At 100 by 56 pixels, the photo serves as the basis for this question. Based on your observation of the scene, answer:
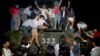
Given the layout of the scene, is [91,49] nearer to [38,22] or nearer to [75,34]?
[75,34]

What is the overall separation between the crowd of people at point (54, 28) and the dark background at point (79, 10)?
66 mm

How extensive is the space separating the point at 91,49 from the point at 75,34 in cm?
35

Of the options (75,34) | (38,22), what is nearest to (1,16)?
(38,22)

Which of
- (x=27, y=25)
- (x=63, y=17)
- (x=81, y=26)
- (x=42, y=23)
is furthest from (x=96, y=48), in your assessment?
(x=27, y=25)

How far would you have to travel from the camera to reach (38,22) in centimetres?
556

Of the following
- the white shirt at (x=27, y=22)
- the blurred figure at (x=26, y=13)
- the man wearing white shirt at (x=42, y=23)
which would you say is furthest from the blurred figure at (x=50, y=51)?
the blurred figure at (x=26, y=13)

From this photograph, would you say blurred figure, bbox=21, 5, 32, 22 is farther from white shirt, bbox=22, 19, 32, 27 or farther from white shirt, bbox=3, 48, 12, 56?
white shirt, bbox=3, 48, 12, 56

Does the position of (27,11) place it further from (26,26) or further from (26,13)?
(26,26)

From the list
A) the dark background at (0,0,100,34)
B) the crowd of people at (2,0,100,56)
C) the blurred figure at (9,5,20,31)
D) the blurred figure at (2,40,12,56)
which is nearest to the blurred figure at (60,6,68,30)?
the crowd of people at (2,0,100,56)

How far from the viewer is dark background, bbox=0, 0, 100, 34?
5461 millimetres

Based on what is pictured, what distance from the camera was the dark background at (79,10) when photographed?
5.46 m

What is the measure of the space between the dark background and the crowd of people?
0.07 m

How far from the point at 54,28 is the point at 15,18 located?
647mm

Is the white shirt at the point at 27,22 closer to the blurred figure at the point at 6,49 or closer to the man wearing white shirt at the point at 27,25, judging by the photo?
the man wearing white shirt at the point at 27,25
